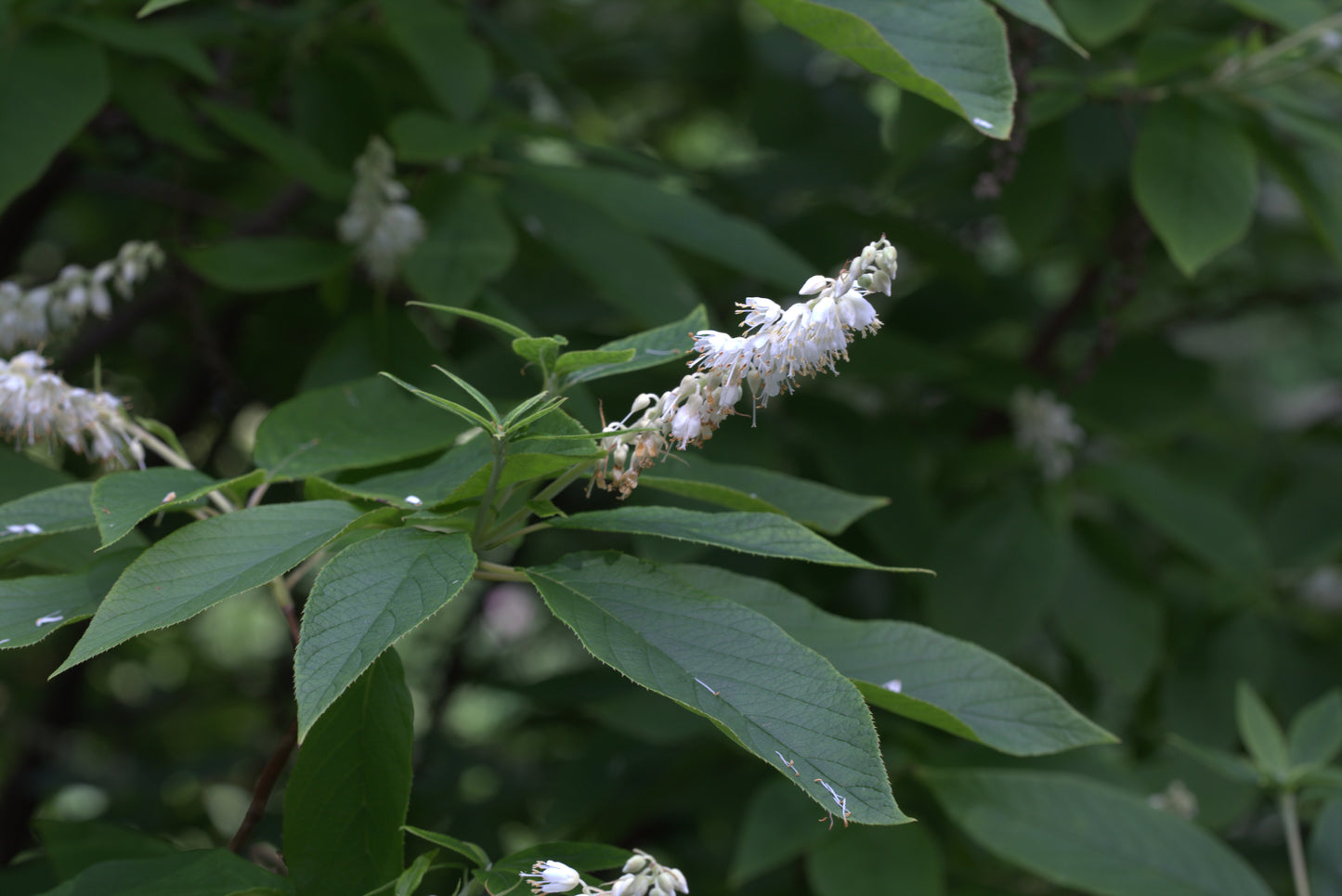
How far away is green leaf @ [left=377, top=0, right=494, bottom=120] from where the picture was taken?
1.61 m

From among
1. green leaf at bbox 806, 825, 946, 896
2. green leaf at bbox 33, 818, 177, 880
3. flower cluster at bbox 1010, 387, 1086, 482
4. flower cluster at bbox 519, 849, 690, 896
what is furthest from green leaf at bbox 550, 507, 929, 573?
flower cluster at bbox 1010, 387, 1086, 482

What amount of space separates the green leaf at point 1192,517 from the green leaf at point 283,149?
1.55 m

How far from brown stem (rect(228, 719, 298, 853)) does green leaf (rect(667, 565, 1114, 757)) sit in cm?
39

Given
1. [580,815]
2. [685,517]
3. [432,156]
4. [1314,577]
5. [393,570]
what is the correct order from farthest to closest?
[1314,577] → [580,815] → [432,156] → [685,517] → [393,570]

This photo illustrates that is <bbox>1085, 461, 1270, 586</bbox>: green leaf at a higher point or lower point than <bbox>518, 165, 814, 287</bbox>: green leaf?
lower

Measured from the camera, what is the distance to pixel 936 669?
1.04 metres

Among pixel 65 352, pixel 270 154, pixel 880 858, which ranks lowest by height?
pixel 880 858

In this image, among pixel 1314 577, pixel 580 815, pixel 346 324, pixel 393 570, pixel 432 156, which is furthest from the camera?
pixel 1314 577

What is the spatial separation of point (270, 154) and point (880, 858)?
52.6 inches

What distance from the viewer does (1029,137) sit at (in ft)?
6.26

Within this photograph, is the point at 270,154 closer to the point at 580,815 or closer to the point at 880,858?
the point at 580,815

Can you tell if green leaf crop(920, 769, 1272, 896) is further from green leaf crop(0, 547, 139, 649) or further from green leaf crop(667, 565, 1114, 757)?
green leaf crop(0, 547, 139, 649)

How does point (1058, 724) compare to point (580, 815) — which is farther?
point (580, 815)

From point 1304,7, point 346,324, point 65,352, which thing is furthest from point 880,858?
point 65,352
